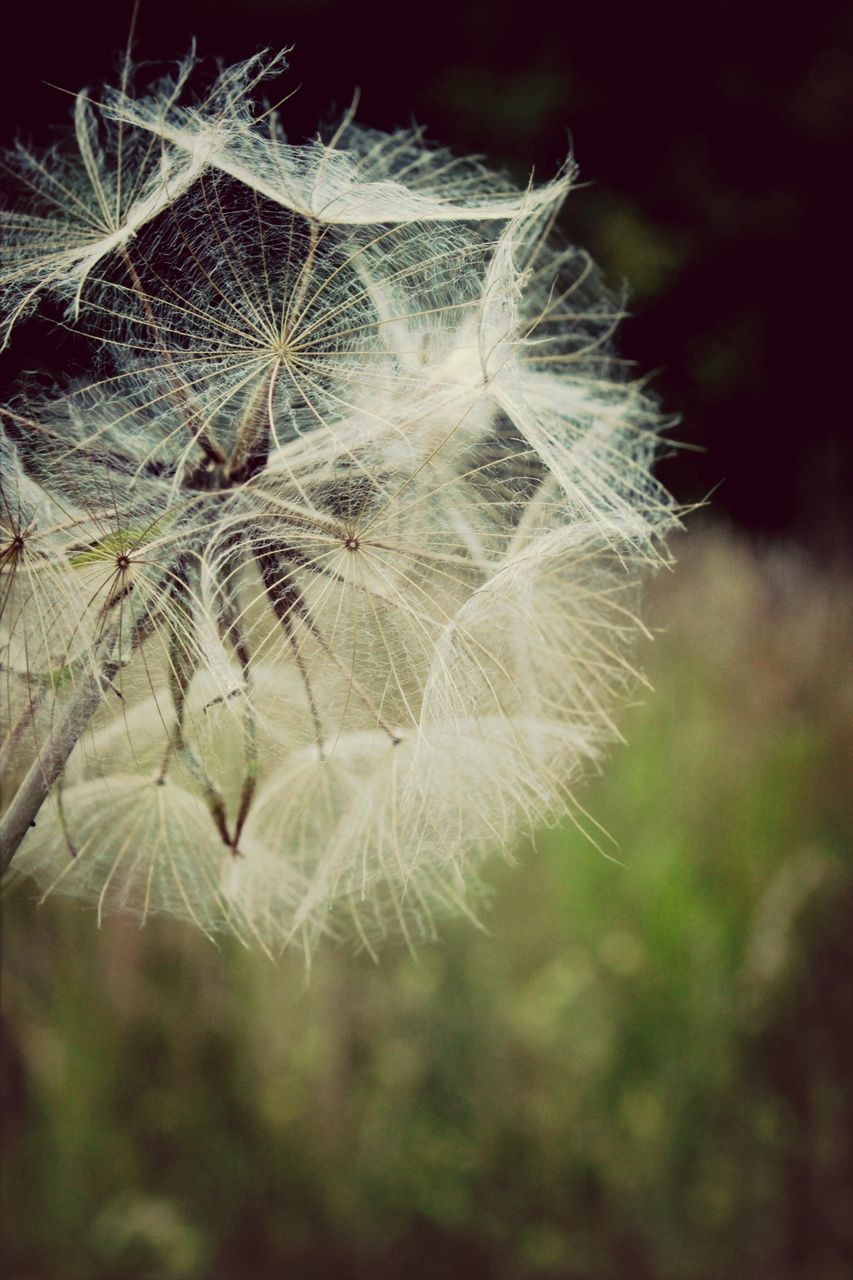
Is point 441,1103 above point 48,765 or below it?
below

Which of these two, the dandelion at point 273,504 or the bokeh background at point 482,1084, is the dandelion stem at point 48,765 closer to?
the dandelion at point 273,504

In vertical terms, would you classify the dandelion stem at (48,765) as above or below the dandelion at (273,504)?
below

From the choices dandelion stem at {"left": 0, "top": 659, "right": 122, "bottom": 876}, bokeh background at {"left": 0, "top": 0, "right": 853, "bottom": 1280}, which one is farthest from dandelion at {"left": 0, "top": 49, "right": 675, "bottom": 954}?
bokeh background at {"left": 0, "top": 0, "right": 853, "bottom": 1280}

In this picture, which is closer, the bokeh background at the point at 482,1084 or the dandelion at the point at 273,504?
the dandelion at the point at 273,504

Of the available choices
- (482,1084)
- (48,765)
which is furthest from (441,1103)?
(48,765)

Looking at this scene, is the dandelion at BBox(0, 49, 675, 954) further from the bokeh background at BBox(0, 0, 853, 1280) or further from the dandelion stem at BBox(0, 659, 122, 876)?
the bokeh background at BBox(0, 0, 853, 1280)

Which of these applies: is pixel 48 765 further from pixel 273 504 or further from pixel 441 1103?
pixel 441 1103

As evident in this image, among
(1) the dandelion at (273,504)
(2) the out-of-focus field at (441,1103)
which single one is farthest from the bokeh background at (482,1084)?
(1) the dandelion at (273,504)
